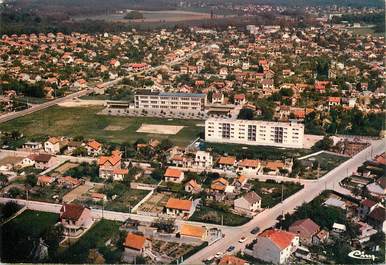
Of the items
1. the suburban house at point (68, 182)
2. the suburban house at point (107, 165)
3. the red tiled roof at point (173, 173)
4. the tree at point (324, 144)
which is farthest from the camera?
the tree at point (324, 144)

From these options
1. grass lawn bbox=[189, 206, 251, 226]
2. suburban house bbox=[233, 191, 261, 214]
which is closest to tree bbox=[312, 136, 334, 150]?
suburban house bbox=[233, 191, 261, 214]

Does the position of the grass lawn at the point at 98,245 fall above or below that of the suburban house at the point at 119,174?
below

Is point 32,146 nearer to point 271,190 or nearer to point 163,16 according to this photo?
point 271,190

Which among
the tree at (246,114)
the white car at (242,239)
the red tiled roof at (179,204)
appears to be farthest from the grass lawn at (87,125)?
the white car at (242,239)

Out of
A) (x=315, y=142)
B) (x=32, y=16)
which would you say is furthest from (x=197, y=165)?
(x=32, y=16)

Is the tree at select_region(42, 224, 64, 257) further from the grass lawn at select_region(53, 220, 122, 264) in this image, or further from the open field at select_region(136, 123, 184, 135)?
the open field at select_region(136, 123, 184, 135)

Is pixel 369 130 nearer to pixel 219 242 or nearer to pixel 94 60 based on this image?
pixel 219 242

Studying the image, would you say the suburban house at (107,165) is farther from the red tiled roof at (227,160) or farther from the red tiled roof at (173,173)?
the red tiled roof at (227,160)
